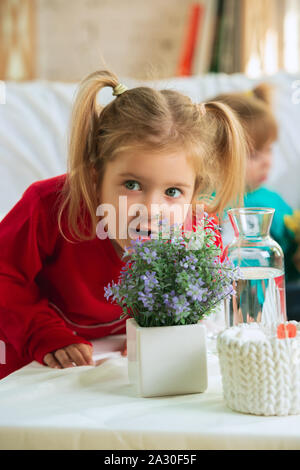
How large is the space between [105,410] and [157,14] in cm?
323

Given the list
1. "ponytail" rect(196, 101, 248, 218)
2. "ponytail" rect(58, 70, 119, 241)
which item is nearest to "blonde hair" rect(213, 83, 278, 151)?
"ponytail" rect(196, 101, 248, 218)

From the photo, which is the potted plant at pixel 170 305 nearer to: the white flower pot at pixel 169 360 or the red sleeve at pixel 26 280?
the white flower pot at pixel 169 360

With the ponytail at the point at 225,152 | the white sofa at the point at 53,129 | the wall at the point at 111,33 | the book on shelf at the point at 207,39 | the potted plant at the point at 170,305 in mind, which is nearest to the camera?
the potted plant at the point at 170,305

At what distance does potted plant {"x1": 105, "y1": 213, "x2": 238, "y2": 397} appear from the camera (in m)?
Answer: 0.69

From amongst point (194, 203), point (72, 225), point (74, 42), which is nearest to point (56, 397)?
point (72, 225)

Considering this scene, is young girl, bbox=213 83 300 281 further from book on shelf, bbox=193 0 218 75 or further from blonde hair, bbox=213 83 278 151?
book on shelf, bbox=193 0 218 75

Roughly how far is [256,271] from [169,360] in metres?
0.22

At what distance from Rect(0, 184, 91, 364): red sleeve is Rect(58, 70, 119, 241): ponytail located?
52 mm

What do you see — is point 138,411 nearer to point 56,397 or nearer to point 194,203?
point 56,397

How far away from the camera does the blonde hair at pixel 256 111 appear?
1724mm

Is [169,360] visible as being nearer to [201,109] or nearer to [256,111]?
[201,109]

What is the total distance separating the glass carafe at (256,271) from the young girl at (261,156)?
2.68 feet

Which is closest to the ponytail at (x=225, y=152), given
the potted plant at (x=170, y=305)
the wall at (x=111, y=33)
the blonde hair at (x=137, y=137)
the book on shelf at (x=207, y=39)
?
the blonde hair at (x=137, y=137)
